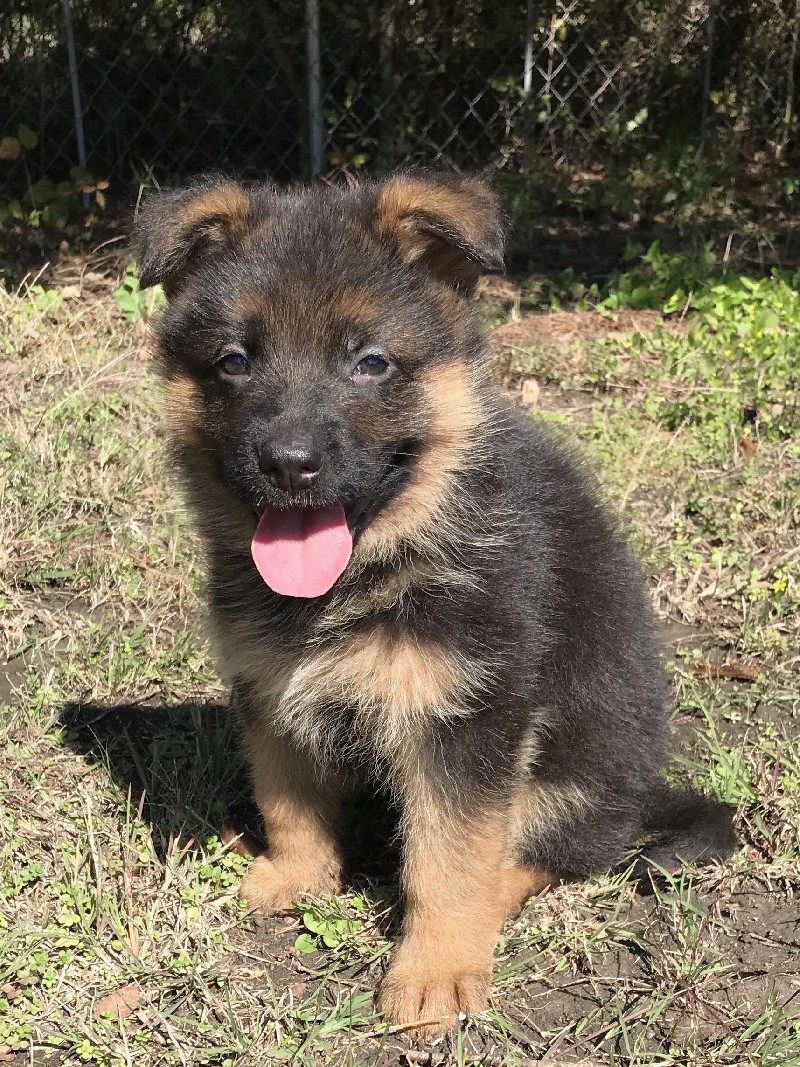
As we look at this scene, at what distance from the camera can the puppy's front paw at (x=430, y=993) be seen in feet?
9.43

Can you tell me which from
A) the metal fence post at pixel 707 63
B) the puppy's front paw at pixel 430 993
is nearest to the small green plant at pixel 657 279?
the metal fence post at pixel 707 63

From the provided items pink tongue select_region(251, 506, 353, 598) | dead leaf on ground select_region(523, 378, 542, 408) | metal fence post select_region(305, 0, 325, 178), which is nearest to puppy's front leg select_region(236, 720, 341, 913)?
pink tongue select_region(251, 506, 353, 598)

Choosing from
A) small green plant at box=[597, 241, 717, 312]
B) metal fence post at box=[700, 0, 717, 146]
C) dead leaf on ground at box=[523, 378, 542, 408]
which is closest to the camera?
dead leaf on ground at box=[523, 378, 542, 408]

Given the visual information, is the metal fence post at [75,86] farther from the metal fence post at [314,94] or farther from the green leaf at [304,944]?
the green leaf at [304,944]

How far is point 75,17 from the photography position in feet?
29.6

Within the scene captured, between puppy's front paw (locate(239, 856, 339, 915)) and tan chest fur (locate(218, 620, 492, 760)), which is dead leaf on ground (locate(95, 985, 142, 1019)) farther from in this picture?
tan chest fur (locate(218, 620, 492, 760))

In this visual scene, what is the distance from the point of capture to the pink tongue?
8.93 ft

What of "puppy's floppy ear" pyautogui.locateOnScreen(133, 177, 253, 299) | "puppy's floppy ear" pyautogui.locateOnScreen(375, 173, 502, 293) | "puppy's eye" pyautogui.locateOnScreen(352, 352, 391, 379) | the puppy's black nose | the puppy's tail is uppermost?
"puppy's floppy ear" pyautogui.locateOnScreen(375, 173, 502, 293)

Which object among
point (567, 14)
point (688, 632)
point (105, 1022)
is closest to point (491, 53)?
point (567, 14)

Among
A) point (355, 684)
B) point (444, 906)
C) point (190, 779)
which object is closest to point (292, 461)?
point (355, 684)

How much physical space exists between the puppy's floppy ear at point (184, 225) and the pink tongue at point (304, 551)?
0.71 meters

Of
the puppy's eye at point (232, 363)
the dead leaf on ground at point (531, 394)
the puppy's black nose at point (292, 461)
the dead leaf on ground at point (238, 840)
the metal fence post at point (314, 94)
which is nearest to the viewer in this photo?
the puppy's black nose at point (292, 461)

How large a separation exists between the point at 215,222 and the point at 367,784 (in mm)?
1755

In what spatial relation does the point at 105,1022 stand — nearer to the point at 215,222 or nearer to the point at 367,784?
the point at 367,784
